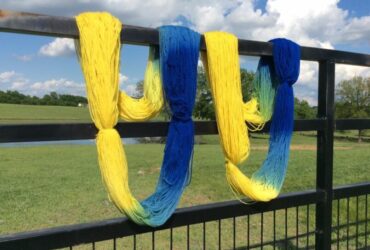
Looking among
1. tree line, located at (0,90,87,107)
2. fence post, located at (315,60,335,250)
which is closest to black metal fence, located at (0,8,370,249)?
fence post, located at (315,60,335,250)

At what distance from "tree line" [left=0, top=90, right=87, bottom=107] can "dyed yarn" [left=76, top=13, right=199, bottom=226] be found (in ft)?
0.59

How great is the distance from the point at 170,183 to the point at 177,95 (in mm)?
439

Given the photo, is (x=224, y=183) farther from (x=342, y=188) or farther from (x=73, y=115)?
(x=73, y=115)

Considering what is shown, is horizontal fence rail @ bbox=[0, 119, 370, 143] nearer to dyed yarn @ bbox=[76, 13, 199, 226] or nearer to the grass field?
dyed yarn @ bbox=[76, 13, 199, 226]

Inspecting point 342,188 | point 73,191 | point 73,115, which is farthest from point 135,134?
point 73,191

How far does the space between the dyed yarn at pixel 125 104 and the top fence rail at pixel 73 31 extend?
0.18 ft

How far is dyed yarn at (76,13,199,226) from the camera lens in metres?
2.16

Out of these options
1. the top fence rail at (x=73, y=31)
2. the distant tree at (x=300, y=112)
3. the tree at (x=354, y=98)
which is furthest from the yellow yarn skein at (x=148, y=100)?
the tree at (x=354, y=98)

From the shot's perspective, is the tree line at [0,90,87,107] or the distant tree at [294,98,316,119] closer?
the tree line at [0,90,87,107]

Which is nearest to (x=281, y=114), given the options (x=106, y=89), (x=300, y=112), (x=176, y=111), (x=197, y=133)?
(x=197, y=133)

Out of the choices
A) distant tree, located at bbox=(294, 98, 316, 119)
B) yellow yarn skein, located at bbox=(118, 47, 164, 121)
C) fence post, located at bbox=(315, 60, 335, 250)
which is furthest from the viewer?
distant tree, located at bbox=(294, 98, 316, 119)

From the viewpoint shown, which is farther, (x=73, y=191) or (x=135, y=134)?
(x=73, y=191)

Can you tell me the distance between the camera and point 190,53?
242cm

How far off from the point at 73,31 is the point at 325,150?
5.99 feet
